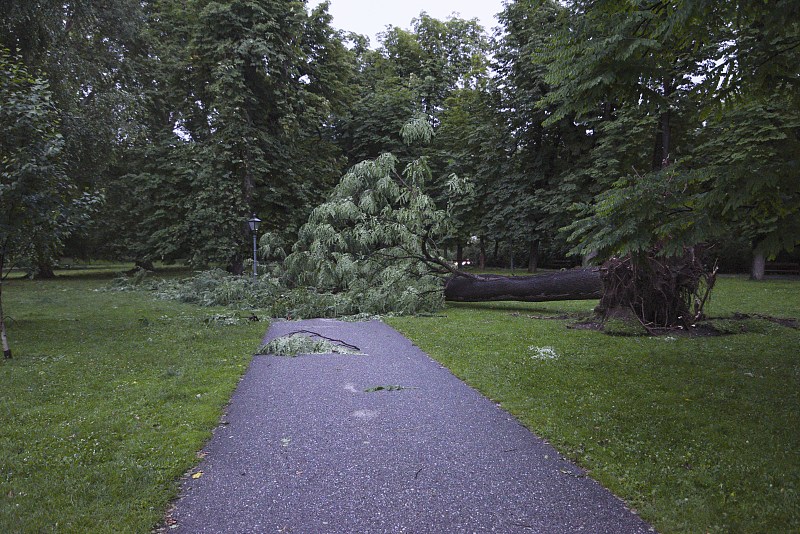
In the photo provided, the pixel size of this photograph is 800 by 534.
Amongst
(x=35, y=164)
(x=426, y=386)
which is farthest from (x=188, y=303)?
(x=426, y=386)

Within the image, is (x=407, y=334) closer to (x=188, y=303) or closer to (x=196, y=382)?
(x=196, y=382)

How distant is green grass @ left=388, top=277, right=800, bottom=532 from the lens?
117 inches

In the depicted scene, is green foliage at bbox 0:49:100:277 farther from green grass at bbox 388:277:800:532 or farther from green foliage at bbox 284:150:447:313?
green foliage at bbox 284:150:447:313

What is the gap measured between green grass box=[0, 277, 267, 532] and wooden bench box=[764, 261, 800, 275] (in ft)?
90.6

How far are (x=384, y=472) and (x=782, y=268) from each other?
30.5 meters

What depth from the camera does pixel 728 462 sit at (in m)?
3.45

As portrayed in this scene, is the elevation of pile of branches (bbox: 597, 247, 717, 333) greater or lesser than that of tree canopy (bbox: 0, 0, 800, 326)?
lesser

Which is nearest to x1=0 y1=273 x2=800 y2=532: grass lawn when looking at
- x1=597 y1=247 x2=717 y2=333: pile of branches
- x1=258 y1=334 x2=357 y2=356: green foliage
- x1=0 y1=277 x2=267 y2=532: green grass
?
x1=0 y1=277 x2=267 y2=532: green grass

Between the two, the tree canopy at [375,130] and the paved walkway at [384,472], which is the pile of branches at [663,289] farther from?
the paved walkway at [384,472]

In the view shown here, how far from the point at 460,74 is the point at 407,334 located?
2654cm

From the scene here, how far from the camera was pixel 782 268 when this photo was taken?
2609cm

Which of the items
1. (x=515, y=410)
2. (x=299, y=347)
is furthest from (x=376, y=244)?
(x=515, y=410)

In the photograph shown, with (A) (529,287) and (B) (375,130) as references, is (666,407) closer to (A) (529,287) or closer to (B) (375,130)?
(A) (529,287)

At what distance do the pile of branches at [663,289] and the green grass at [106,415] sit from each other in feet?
22.2
